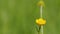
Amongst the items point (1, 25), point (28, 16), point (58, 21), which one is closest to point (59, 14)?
point (58, 21)

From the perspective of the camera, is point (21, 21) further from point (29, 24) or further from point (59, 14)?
point (59, 14)

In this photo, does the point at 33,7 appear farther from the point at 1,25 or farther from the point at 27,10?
the point at 1,25

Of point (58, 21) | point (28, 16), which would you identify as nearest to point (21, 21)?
point (28, 16)

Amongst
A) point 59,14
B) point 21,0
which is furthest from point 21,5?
point 59,14

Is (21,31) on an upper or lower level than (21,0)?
lower

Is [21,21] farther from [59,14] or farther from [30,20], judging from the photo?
[59,14]
